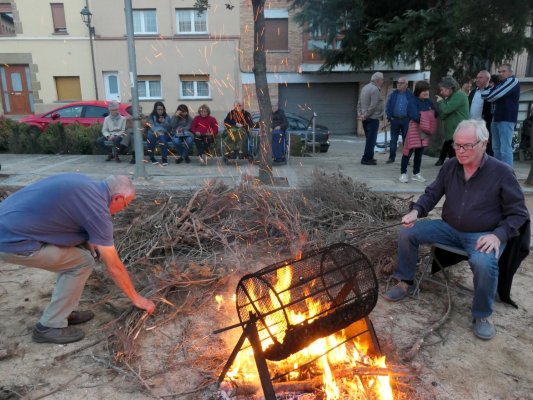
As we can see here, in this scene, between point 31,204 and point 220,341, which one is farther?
point 220,341

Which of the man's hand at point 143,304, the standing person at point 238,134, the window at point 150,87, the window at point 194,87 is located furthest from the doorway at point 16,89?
the man's hand at point 143,304

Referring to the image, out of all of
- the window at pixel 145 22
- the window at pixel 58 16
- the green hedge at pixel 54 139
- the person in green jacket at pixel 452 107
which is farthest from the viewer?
the window at pixel 145 22

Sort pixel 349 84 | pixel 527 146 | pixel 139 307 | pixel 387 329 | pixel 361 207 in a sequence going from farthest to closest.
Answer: pixel 349 84 → pixel 527 146 → pixel 361 207 → pixel 387 329 → pixel 139 307

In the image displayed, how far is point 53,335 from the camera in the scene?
3.09m

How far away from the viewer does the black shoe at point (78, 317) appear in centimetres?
335

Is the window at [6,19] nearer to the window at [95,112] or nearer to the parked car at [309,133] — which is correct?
the window at [95,112]

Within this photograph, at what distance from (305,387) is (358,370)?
1.06 ft

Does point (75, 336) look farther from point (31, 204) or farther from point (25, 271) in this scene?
point (25, 271)

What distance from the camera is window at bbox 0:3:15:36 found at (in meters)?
20.0

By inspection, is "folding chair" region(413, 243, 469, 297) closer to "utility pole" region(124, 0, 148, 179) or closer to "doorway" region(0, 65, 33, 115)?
"utility pole" region(124, 0, 148, 179)

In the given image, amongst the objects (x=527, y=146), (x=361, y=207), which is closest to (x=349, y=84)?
(x=527, y=146)

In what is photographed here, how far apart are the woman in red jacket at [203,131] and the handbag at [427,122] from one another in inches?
183

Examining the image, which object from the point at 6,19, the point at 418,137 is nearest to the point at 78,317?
the point at 418,137

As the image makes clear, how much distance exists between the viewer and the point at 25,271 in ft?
14.1
